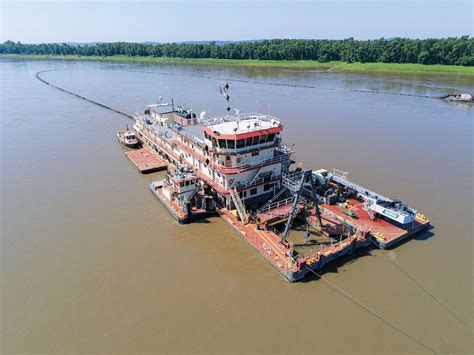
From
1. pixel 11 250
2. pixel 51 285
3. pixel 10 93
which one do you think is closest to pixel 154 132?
pixel 11 250

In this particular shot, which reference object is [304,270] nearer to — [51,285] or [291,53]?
[51,285]

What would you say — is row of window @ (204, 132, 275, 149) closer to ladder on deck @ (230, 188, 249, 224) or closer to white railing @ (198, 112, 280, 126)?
white railing @ (198, 112, 280, 126)

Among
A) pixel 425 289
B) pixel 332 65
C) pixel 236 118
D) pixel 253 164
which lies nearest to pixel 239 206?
pixel 253 164

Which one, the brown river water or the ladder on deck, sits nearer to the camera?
the brown river water

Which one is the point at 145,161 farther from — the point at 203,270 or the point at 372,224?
the point at 372,224

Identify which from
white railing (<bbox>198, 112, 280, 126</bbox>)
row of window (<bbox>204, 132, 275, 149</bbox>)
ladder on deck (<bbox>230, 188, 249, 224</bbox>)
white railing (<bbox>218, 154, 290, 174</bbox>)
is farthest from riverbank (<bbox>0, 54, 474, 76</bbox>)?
ladder on deck (<bbox>230, 188, 249, 224</bbox>)

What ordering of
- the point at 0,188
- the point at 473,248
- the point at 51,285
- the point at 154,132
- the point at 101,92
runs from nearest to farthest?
the point at 51,285 < the point at 473,248 < the point at 0,188 < the point at 154,132 < the point at 101,92
